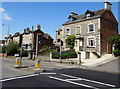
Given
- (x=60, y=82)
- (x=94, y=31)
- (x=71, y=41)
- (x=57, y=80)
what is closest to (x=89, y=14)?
(x=94, y=31)

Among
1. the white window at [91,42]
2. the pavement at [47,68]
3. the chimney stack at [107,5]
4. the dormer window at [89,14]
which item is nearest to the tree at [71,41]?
the white window at [91,42]

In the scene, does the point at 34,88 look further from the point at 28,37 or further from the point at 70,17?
the point at 28,37

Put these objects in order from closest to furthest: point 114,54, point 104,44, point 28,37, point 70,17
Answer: point 114,54, point 104,44, point 70,17, point 28,37

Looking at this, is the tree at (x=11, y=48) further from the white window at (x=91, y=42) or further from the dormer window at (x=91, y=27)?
the dormer window at (x=91, y=27)

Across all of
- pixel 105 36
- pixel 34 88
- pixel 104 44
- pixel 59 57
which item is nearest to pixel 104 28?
pixel 105 36

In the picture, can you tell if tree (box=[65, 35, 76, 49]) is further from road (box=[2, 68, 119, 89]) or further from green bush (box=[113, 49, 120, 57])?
road (box=[2, 68, 119, 89])

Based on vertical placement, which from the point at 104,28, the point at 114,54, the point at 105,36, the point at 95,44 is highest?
the point at 104,28

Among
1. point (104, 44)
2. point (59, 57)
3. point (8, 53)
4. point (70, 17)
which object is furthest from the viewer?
point (8, 53)

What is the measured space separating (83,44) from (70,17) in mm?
8391

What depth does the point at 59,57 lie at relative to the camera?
950 inches

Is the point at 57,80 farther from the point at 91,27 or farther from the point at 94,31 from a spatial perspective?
the point at 91,27

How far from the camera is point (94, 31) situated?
25.9 metres

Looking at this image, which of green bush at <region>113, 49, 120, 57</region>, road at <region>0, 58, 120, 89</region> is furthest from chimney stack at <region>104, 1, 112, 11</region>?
road at <region>0, 58, 120, 89</region>

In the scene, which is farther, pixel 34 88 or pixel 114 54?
pixel 114 54
